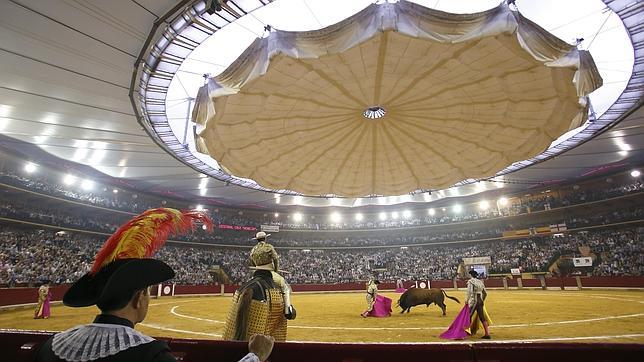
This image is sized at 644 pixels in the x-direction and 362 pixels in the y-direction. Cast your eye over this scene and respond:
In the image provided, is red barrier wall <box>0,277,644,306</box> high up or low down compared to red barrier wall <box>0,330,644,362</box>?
down

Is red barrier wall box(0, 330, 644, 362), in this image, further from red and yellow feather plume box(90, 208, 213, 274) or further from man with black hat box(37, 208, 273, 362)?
red and yellow feather plume box(90, 208, 213, 274)

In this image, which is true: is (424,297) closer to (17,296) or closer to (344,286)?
(17,296)

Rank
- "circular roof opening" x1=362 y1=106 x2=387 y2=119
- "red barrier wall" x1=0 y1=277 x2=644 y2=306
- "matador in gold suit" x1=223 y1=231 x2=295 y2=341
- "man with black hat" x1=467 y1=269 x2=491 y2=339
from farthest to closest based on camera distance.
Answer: "red barrier wall" x1=0 y1=277 x2=644 y2=306, "circular roof opening" x1=362 y1=106 x2=387 y2=119, "man with black hat" x1=467 y1=269 x2=491 y2=339, "matador in gold suit" x1=223 y1=231 x2=295 y2=341

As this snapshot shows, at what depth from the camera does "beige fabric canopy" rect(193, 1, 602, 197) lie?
8844mm

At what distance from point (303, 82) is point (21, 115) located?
16.1 meters

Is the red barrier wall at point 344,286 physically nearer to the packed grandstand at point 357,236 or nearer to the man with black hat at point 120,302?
the packed grandstand at point 357,236

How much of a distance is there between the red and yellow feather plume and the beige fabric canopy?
24.8 ft

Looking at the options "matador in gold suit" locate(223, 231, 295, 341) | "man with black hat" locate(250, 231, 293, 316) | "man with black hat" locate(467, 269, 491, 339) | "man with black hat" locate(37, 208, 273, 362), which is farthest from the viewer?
"man with black hat" locate(467, 269, 491, 339)

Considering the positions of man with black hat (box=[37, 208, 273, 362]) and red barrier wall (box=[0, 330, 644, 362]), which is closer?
man with black hat (box=[37, 208, 273, 362])

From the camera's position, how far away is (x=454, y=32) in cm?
847

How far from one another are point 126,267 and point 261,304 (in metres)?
3.32

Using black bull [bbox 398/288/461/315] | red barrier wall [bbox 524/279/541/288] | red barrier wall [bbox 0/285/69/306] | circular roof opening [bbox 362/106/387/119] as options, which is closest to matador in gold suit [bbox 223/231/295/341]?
circular roof opening [bbox 362/106/387/119]

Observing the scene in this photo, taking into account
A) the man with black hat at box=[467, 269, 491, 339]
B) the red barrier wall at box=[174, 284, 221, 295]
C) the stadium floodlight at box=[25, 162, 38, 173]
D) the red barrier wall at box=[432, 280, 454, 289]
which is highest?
the stadium floodlight at box=[25, 162, 38, 173]

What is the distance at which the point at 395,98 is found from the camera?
38.9 feet
